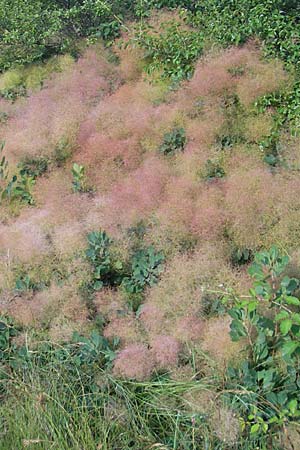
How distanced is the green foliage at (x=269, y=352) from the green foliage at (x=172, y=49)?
225 cm

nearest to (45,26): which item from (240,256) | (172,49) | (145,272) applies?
(172,49)

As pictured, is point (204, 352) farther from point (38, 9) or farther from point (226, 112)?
point (38, 9)

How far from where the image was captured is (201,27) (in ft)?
15.7

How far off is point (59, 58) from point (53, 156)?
56.4 inches

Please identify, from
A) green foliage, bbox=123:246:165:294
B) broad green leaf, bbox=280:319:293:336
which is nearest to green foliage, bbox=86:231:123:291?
green foliage, bbox=123:246:165:294

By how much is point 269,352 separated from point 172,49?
9.14 ft

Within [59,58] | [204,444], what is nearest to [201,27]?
[59,58]

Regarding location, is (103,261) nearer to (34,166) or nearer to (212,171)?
(212,171)

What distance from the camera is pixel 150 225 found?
11.6 feet

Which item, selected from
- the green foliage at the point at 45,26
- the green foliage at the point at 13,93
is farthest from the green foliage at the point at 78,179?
the green foliage at the point at 45,26

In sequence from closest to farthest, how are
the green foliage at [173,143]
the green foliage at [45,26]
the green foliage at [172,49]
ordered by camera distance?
the green foliage at [173,143] < the green foliage at [172,49] < the green foliage at [45,26]

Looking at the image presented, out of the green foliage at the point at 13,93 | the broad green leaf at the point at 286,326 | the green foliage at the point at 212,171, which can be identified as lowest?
the green foliage at the point at 212,171

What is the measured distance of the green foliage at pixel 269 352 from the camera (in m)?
2.50

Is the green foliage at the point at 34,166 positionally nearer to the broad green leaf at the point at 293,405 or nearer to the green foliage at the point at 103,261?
the green foliage at the point at 103,261
